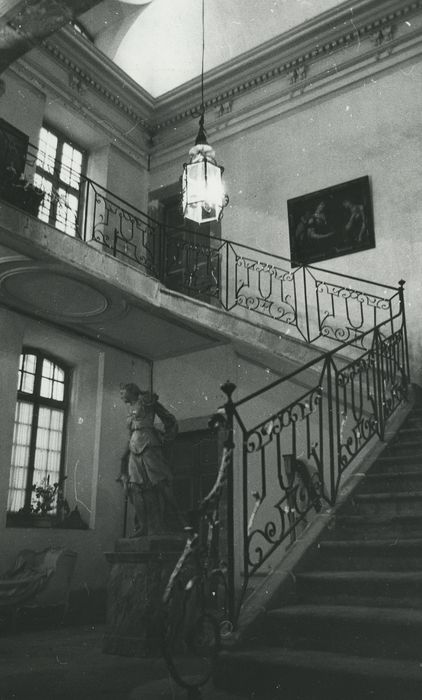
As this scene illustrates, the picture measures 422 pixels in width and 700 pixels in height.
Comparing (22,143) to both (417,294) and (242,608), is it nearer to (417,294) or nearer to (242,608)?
(417,294)

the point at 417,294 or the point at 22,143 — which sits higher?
the point at 22,143

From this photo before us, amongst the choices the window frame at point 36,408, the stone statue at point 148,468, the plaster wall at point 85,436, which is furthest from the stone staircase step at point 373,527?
the window frame at point 36,408

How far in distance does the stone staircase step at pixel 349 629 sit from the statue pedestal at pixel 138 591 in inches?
76.2

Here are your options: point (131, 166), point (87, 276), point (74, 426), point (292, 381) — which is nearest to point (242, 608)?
point (87, 276)

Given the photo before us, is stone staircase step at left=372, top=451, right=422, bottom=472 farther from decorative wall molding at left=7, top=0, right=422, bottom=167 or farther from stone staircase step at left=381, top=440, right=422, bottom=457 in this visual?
decorative wall molding at left=7, top=0, right=422, bottom=167

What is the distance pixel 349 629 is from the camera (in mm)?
3404

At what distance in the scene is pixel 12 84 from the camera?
9.51 metres

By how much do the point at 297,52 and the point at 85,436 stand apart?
276 inches

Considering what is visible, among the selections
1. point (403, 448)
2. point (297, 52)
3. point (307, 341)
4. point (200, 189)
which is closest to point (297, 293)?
point (307, 341)

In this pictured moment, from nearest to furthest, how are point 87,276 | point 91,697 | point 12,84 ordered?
point 91,697 → point 87,276 → point 12,84

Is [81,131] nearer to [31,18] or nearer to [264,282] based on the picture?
[264,282]

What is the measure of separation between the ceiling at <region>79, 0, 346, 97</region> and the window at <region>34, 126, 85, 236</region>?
86.7 inches

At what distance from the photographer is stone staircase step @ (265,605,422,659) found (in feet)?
10.5

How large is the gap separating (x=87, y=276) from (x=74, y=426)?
9.59ft
